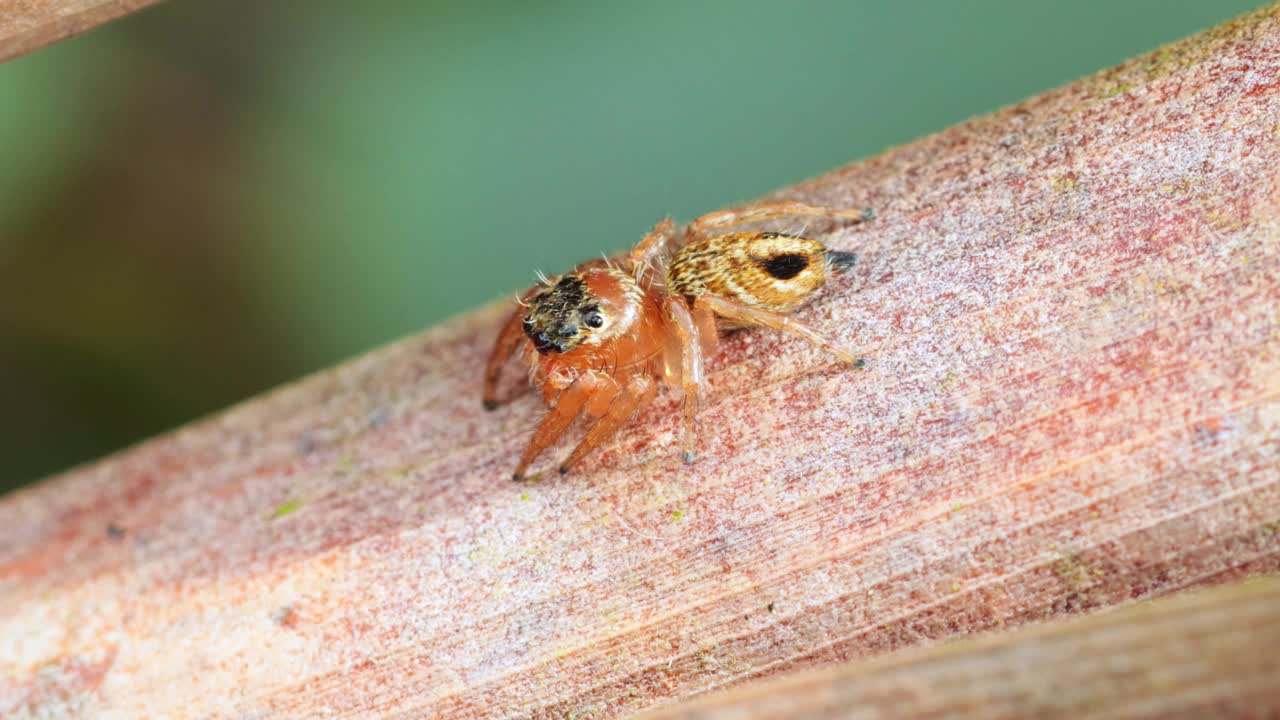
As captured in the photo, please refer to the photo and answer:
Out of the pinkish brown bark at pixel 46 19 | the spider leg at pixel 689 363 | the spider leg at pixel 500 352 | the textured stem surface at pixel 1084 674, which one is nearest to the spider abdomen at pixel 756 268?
the spider leg at pixel 689 363

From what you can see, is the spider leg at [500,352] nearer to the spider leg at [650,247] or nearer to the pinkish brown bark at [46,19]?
the spider leg at [650,247]

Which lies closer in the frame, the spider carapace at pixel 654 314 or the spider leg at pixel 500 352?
the spider carapace at pixel 654 314

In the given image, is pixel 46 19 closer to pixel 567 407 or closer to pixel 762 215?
pixel 567 407

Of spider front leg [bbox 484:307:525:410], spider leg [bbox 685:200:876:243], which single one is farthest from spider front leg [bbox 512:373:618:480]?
spider leg [bbox 685:200:876:243]

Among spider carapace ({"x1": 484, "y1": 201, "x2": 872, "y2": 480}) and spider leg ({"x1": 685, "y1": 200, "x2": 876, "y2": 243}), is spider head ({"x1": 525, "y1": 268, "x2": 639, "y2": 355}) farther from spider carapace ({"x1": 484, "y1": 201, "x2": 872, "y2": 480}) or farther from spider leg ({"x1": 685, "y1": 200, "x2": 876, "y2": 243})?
spider leg ({"x1": 685, "y1": 200, "x2": 876, "y2": 243})

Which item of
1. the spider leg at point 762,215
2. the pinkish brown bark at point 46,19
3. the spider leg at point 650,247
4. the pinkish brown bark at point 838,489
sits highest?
the pinkish brown bark at point 46,19

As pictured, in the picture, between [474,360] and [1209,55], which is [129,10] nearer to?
[474,360]

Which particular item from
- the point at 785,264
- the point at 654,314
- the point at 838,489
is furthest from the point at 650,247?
the point at 838,489

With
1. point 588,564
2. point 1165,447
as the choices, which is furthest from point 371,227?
point 1165,447
